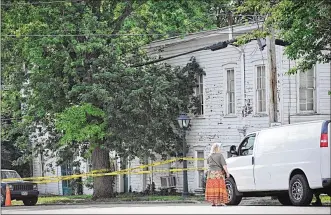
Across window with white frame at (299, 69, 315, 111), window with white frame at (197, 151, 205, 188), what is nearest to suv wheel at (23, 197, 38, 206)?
window with white frame at (197, 151, 205, 188)

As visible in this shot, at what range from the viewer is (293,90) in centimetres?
4056

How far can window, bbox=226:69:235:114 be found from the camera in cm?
4381

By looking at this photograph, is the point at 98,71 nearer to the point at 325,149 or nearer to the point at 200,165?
the point at 200,165

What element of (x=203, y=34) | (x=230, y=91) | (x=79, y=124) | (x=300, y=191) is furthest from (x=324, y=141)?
(x=203, y=34)

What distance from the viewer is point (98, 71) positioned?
43094mm

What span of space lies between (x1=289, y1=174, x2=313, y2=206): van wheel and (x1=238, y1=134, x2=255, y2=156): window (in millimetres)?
2425

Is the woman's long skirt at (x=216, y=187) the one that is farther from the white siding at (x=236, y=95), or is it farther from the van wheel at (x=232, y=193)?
the white siding at (x=236, y=95)

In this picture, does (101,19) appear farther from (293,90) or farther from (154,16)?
(293,90)

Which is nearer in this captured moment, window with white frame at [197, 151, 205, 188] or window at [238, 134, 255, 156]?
window at [238, 134, 255, 156]

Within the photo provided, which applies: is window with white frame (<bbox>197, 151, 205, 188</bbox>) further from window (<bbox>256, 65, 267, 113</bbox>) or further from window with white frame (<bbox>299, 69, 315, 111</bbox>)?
Result: window with white frame (<bbox>299, 69, 315, 111</bbox>)

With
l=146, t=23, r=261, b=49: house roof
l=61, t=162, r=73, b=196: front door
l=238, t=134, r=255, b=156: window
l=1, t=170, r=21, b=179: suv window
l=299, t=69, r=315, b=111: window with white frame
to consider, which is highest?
l=146, t=23, r=261, b=49: house roof

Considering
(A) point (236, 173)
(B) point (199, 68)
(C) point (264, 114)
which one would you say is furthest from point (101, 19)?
(A) point (236, 173)

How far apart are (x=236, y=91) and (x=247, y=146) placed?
49.4ft

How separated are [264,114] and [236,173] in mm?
13373
